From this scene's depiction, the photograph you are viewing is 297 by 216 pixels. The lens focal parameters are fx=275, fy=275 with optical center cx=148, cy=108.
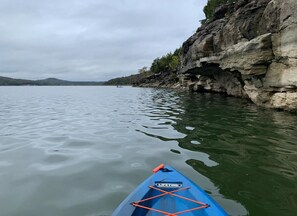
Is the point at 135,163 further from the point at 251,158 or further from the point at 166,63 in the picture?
the point at 166,63

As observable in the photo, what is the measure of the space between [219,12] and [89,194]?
2834 cm

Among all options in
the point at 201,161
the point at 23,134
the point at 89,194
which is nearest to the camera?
the point at 89,194

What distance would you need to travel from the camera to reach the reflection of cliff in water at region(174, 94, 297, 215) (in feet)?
16.8

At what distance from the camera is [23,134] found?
11.3 metres

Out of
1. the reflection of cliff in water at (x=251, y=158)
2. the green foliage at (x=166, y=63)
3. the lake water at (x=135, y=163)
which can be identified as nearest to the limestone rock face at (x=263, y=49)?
the reflection of cliff in water at (x=251, y=158)

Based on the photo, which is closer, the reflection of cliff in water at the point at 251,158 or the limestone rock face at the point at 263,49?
the reflection of cliff in water at the point at 251,158

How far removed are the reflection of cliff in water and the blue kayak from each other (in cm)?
94

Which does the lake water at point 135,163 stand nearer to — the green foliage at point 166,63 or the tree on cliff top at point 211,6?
the tree on cliff top at point 211,6

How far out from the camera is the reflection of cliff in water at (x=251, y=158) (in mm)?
5133

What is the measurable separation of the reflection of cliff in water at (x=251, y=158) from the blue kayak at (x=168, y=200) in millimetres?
937

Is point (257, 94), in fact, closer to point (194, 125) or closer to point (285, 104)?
point (285, 104)

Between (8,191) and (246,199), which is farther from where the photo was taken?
(8,191)

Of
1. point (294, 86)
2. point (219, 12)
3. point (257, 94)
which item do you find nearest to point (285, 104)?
point (294, 86)

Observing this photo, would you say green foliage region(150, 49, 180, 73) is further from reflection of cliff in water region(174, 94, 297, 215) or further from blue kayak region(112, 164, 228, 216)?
blue kayak region(112, 164, 228, 216)
